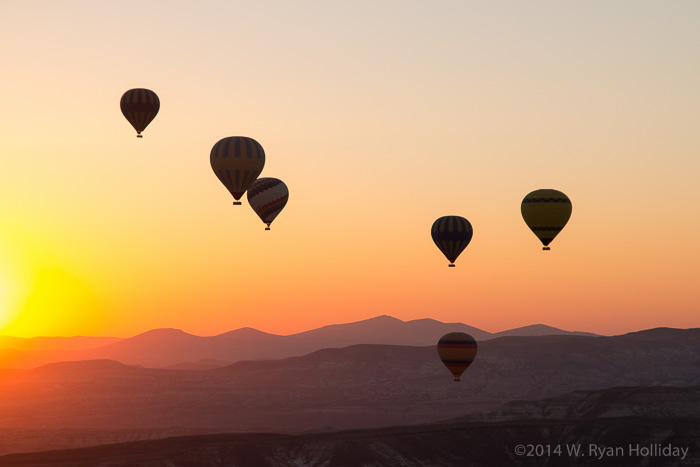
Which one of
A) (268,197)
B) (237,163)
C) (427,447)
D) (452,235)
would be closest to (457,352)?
(452,235)

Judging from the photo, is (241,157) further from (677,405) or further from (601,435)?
(677,405)

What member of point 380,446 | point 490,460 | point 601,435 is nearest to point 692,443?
point 601,435

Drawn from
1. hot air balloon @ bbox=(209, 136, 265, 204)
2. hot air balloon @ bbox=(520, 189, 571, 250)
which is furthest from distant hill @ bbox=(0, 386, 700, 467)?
hot air balloon @ bbox=(209, 136, 265, 204)

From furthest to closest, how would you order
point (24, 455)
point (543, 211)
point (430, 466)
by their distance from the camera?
point (24, 455), point (430, 466), point (543, 211)

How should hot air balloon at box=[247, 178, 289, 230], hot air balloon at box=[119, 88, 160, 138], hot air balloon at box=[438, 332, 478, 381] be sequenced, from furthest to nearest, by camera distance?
hot air balloon at box=[438, 332, 478, 381], hot air balloon at box=[247, 178, 289, 230], hot air balloon at box=[119, 88, 160, 138]

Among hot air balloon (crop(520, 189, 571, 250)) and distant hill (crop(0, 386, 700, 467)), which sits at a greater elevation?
hot air balloon (crop(520, 189, 571, 250))

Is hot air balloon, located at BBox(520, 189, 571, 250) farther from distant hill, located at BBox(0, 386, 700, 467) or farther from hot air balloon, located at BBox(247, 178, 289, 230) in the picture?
distant hill, located at BBox(0, 386, 700, 467)

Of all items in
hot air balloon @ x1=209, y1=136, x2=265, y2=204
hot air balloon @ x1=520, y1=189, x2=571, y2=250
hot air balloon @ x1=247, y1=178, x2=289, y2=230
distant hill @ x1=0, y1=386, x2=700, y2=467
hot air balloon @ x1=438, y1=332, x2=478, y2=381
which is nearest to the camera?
hot air balloon @ x1=209, y1=136, x2=265, y2=204
